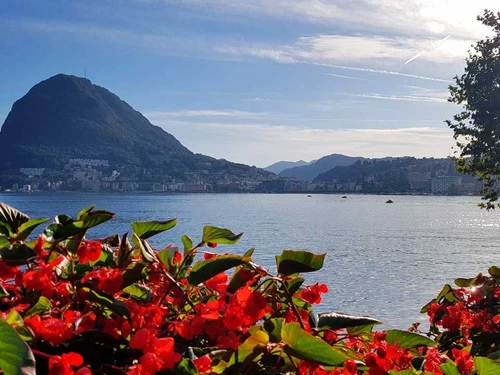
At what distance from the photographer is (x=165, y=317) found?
142 cm

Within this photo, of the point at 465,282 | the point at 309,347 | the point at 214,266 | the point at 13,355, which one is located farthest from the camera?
the point at 465,282

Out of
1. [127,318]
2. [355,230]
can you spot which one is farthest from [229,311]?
[355,230]

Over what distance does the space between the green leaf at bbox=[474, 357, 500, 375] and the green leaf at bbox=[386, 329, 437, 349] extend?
18cm

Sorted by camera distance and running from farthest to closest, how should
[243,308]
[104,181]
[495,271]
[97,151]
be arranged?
[97,151] < [104,181] < [495,271] < [243,308]

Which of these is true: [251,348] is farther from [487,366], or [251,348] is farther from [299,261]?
[487,366]

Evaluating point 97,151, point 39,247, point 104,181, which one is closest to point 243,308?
point 39,247

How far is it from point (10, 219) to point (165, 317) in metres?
0.42

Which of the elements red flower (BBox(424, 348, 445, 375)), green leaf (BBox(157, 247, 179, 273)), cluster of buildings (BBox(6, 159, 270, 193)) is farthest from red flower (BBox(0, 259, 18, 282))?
cluster of buildings (BBox(6, 159, 270, 193))

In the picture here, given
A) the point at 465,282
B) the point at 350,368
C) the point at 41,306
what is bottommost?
the point at 465,282

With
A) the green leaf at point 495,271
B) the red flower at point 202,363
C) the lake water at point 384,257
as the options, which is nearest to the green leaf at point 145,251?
the red flower at point 202,363

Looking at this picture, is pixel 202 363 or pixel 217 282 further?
pixel 217 282

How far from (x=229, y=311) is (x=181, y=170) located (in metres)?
177

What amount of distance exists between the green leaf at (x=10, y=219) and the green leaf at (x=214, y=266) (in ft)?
1.39

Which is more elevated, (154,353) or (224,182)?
(224,182)
